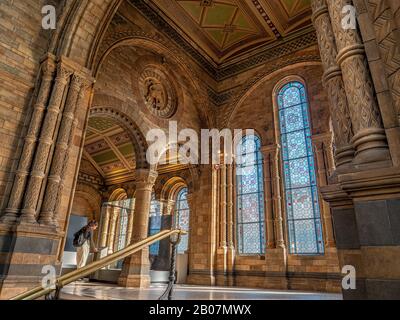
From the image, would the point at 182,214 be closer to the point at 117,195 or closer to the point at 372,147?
the point at 117,195

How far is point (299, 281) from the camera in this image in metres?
7.37

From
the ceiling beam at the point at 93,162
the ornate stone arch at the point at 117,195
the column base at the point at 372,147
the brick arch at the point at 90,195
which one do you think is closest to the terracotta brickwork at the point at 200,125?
the column base at the point at 372,147

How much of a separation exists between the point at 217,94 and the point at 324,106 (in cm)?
426

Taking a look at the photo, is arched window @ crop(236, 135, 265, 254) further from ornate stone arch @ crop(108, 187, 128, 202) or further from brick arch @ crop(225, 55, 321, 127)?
ornate stone arch @ crop(108, 187, 128, 202)

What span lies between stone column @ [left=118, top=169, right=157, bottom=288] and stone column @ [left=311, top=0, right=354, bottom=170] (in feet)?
16.2

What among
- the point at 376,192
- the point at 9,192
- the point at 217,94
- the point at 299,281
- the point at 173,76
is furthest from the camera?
the point at 217,94

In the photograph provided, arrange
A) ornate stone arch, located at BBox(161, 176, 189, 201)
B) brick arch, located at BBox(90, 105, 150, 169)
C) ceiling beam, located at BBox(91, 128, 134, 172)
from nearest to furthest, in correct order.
Result: brick arch, located at BBox(90, 105, 150, 169) → ceiling beam, located at BBox(91, 128, 134, 172) → ornate stone arch, located at BBox(161, 176, 189, 201)

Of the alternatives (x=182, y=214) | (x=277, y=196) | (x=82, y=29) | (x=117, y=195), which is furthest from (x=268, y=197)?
(x=117, y=195)

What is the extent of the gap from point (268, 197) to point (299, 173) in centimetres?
121

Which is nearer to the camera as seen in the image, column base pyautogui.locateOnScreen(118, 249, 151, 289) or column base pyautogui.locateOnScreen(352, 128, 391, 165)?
column base pyautogui.locateOnScreen(352, 128, 391, 165)

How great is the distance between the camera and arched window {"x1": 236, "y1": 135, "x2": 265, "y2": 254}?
28.5 ft

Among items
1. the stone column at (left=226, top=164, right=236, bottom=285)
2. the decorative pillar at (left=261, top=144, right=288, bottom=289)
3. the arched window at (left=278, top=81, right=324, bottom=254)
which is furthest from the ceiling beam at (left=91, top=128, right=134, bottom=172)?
the arched window at (left=278, top=81, right=324, bottom=254)

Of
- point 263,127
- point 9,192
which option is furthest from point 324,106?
point 9,192
